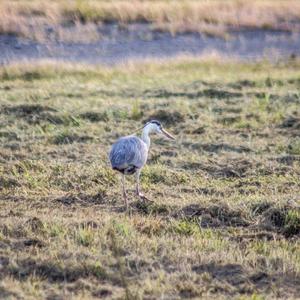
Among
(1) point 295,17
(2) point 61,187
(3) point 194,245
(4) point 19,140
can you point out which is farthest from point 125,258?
(1) point 295,17

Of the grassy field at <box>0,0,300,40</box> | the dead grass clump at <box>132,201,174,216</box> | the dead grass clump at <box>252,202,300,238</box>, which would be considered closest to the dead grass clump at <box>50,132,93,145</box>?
the dead grass clump at <box>132,201,174,216</box>

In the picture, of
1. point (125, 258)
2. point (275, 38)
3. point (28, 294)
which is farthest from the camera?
point (275, 38)

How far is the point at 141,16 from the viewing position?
2402 cm

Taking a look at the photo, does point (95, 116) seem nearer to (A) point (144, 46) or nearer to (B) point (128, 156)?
(B) point (128, 156)

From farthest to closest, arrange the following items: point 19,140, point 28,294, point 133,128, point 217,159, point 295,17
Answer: point 295,17 → point 133,128 → point 19,140 → point 217,159 → point 28,294

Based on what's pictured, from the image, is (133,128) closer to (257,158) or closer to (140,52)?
(257,158)

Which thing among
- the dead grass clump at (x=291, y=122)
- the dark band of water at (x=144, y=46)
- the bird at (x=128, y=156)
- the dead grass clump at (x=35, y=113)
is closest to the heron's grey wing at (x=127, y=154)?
the bird at (x=128, y=156)

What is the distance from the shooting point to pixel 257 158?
10766 mm

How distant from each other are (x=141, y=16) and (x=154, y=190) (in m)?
15.3

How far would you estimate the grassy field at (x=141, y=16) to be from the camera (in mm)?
22844

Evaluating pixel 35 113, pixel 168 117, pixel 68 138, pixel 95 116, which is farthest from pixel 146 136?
pixel 35 113

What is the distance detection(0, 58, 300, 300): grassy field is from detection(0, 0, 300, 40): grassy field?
5.91 m

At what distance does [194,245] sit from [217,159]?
12.0 ft

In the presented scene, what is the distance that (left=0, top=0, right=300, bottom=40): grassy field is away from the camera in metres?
22.8
